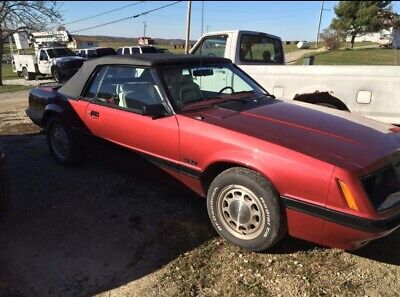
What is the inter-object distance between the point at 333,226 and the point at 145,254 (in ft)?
5.00

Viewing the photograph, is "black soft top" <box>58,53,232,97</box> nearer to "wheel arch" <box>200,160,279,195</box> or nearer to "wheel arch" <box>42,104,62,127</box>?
"wheel arch" <box>42,104,62,127</box>

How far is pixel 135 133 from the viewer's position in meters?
4.36

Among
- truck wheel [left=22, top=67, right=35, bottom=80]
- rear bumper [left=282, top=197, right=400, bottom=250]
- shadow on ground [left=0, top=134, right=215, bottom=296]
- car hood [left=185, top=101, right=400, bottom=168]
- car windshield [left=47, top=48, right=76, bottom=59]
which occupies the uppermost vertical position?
car hood [left=185, top=101, right=400, bottom=168]

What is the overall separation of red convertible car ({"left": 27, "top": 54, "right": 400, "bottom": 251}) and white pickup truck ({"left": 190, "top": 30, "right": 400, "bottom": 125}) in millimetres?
1638

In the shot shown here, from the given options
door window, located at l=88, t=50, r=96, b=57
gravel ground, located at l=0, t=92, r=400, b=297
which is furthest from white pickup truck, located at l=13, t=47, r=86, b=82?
gravel ground, located at l=0, t=92, r=400, b=297

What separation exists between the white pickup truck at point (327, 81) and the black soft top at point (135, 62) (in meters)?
1.72

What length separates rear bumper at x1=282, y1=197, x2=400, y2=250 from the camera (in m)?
2.97

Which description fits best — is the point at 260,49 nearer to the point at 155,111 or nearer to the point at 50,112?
the point at 50,112

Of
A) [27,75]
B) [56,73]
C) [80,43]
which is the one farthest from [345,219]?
[80,43]

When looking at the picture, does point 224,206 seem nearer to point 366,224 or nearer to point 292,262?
point 292,262

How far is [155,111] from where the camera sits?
159 inches

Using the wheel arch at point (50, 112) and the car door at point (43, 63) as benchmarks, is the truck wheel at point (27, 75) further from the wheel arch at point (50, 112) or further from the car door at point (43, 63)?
the wheel arch at point (50, 112)

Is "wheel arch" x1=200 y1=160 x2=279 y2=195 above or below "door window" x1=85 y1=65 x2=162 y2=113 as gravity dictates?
below

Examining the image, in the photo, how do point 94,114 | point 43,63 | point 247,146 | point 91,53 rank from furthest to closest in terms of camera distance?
point 91,53 < point 43,63 < point 94,114 < point 247,146
